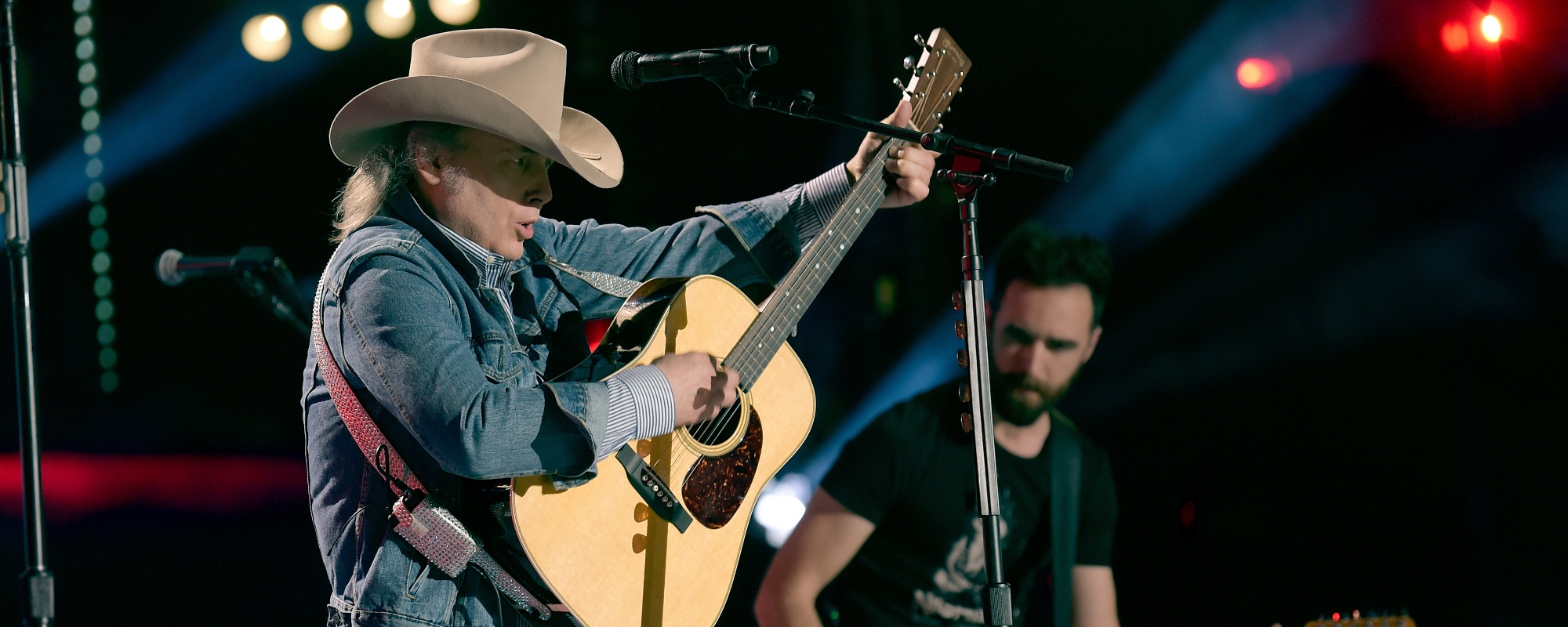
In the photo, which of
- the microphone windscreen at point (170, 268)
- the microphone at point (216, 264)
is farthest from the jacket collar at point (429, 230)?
the microphone windscreen at point (170, 268)

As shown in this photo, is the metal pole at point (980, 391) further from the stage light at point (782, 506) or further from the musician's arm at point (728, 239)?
the stage light at point (782, 506)

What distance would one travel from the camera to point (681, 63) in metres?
1.93

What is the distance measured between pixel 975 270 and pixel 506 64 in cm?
95

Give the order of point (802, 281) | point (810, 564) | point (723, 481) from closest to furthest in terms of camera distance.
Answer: point (723, 481) < point (802, 281) < point (810, 564)

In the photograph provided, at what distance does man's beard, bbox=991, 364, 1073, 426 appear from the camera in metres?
3.63

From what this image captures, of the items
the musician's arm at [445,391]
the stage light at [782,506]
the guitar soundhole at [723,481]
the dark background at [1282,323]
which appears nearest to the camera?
the musician's arm at [445,391]

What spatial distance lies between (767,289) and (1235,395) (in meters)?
1.76

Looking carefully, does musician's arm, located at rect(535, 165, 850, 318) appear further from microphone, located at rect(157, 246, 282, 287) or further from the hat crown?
microphone, located at rect(157, 246, 282, 287)

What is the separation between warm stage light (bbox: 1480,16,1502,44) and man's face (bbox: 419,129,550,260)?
369 centimetres

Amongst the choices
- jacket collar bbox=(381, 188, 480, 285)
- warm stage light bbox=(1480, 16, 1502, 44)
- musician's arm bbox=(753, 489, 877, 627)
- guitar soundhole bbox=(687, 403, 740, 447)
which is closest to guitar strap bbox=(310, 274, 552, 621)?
jacket collar bbox=(381, 188, 480, 285)

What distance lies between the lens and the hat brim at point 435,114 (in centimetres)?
181

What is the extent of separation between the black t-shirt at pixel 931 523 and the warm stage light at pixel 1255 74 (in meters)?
1.65

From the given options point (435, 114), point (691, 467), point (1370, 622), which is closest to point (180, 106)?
point (435, 114)

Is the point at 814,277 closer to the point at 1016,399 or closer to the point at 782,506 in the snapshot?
the point at 1016,399
